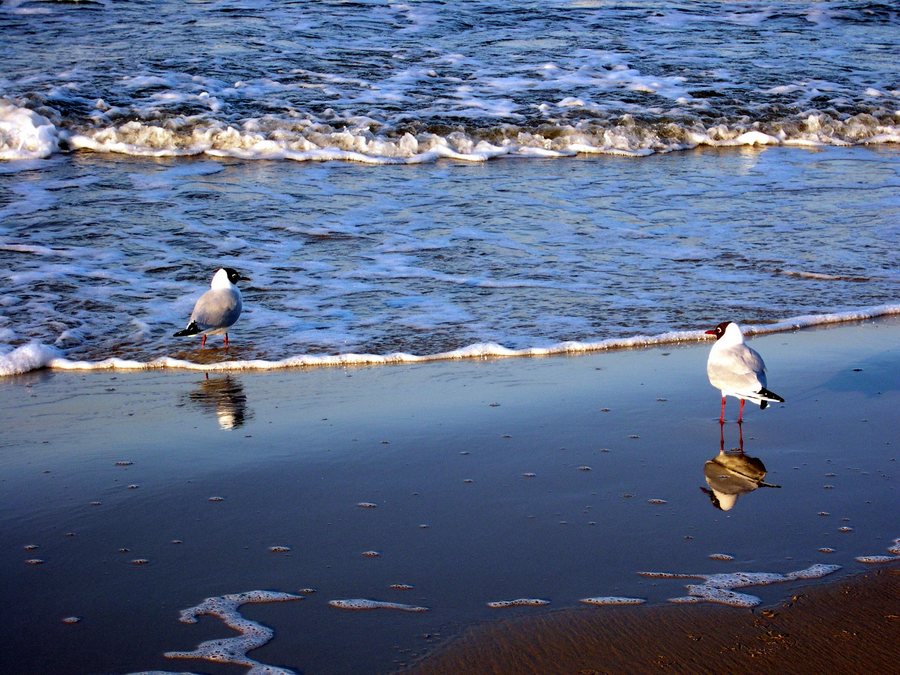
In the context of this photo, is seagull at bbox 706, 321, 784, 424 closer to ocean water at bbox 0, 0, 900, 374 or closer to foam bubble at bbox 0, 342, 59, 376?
ocean water at bbox 0, 0, 900, 374

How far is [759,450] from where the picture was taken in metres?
4.71

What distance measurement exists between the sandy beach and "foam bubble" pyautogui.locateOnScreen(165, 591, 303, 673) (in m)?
0.03

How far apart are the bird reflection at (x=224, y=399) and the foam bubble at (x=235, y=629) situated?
70.0 inches

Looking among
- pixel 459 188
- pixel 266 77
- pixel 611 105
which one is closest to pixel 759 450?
pixel 459 188

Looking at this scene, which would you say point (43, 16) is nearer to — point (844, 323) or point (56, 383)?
point (56, 383)

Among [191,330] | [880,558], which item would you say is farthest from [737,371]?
[191,330]

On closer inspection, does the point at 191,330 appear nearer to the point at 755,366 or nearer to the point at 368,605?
the point at 755,366

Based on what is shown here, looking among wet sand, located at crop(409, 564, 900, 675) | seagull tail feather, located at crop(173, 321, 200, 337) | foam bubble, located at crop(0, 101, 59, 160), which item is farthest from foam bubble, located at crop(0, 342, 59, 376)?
foam bubble, located at crop(0, 101, 59, 160)

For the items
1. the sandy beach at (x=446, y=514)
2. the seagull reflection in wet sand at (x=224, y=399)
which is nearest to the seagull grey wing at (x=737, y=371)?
the sandy beach at (x=446, y=514)

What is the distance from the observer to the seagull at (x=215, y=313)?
6.27 meters

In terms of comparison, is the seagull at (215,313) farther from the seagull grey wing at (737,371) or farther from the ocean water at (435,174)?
the seagull grey wing at (737,371)

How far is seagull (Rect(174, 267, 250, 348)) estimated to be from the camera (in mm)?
6270

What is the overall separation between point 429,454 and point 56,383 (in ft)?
7.60

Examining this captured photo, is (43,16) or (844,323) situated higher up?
(43,16)
